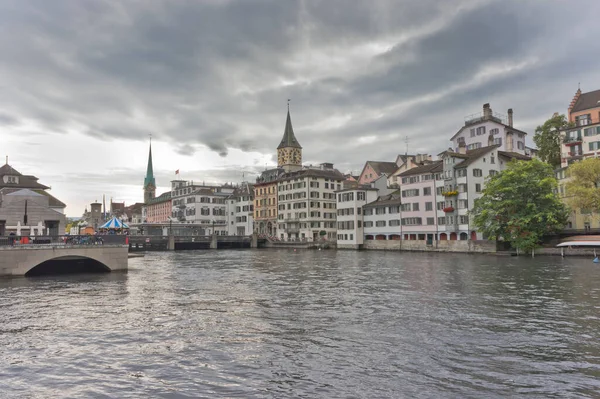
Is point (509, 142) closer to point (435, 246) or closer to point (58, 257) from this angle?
point (435, 246)

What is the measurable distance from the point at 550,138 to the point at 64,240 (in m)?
89.6

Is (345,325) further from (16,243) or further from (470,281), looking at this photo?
(16,243)

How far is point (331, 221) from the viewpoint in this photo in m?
121

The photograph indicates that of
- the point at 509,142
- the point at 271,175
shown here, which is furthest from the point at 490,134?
the point at 271,175

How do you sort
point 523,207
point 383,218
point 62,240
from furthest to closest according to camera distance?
point 383,218 → point 523,207 → point 62,240

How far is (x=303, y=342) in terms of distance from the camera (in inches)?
661

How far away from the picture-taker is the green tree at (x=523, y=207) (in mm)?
63812

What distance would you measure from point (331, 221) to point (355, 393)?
109860 mm

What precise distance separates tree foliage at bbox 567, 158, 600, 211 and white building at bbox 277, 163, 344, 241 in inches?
2478

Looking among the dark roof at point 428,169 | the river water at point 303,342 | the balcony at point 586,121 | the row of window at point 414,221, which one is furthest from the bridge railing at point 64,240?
the balcony at point 586,121

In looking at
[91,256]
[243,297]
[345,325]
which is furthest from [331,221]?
[345,325]

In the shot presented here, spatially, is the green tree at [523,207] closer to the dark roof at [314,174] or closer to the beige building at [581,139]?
the beige building at [581,139]

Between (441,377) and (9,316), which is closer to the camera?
(441,377)

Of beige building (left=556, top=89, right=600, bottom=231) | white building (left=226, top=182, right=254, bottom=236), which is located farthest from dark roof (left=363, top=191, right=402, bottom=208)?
white building (left=226, top=182, right=254, bottom=236)
